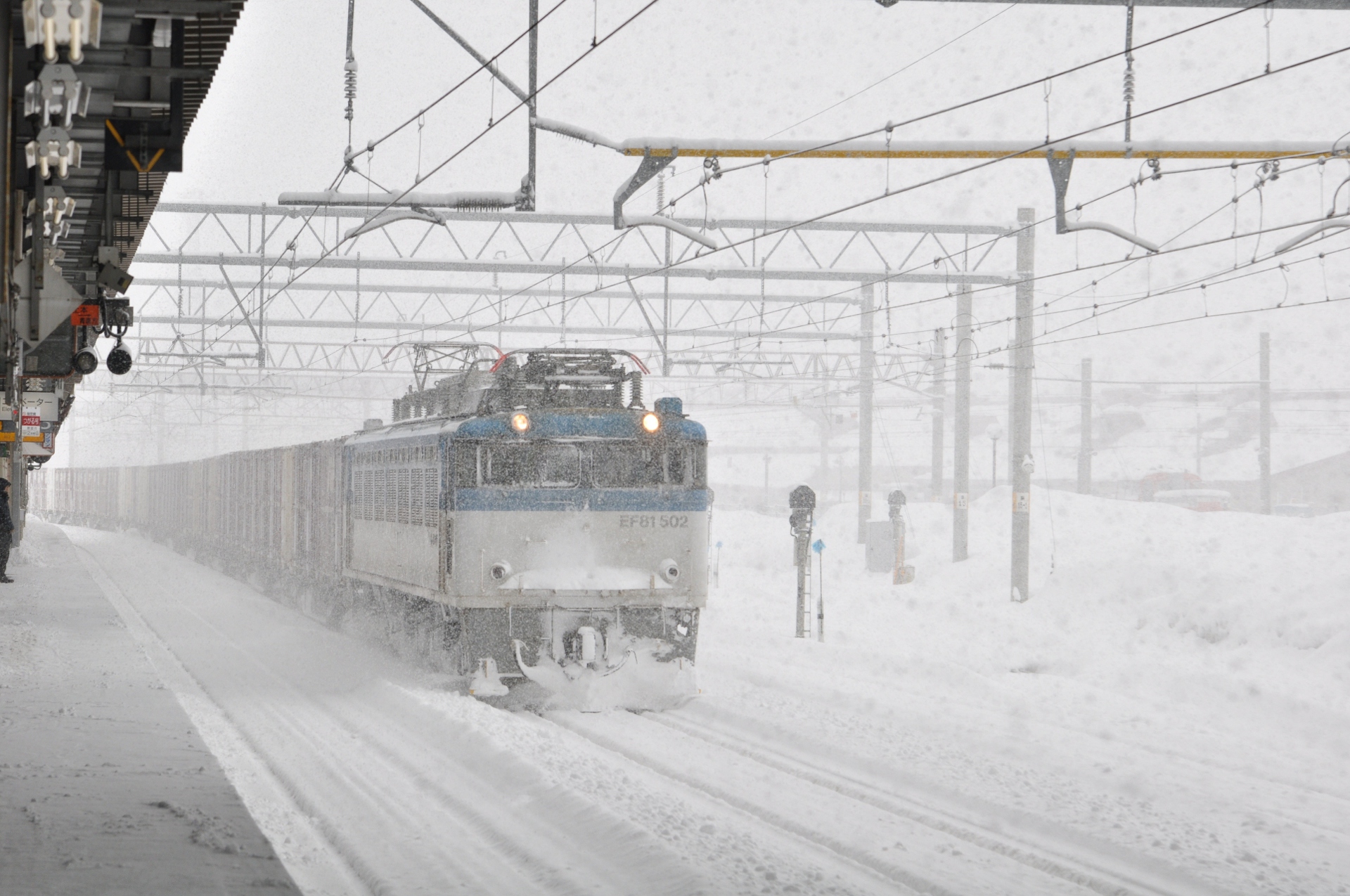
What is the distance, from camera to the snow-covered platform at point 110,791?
654cm

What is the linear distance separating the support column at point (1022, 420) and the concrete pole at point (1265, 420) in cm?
2091

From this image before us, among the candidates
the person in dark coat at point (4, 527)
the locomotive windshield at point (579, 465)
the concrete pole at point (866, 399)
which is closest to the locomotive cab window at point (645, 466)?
the locomotive windshield at point (579, 465)

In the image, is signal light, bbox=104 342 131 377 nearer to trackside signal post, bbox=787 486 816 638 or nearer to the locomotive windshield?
the locomotive windshield

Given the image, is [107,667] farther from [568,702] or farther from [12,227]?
[12,227]

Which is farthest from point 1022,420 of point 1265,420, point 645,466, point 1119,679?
point 1265,420

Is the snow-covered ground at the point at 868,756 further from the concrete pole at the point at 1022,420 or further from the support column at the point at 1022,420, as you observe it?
the concrete pole at the point at 1022,420

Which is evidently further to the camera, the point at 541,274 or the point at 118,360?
the point at 541,274

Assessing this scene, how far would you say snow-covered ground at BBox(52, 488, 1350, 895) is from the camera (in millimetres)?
7430

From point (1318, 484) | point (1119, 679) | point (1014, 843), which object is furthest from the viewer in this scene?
point (1318, 484)

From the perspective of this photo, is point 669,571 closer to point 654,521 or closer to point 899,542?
point 654,521

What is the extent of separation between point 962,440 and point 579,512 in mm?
15635

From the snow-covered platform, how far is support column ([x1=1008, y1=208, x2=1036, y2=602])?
Answer: 13.0m

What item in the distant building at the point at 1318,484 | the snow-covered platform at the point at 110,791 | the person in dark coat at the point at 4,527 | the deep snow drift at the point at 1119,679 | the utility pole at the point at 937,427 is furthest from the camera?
the distant building at the point at 1318,484

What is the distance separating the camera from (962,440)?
27.5 m
